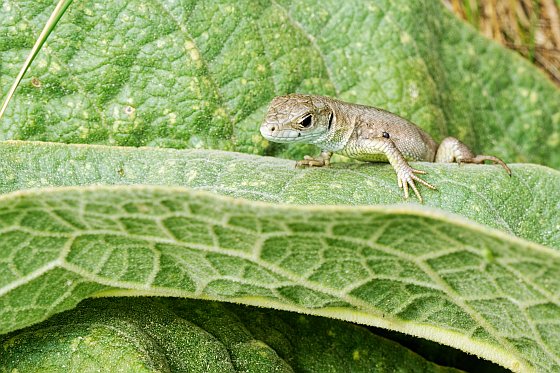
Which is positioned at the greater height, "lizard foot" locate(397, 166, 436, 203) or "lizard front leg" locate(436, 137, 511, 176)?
"lizard foot" locate(397, 166, 436, 203)

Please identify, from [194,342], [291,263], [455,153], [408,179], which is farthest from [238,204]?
[455,153]

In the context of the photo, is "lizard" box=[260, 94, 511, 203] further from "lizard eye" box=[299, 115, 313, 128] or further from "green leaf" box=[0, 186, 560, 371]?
"green leaf" box=[0, 186, 560, 371]

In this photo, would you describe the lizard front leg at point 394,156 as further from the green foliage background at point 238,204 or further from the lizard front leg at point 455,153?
the lizard front leg at point 455,153

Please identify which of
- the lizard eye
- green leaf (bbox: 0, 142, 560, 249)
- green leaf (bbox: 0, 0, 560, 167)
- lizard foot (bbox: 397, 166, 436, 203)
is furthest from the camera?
the lizard eye

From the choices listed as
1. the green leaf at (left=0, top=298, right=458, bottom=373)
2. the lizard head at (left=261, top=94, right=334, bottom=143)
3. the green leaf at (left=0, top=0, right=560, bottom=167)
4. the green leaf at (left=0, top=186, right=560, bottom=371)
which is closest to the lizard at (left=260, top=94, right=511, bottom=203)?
the lizard head at (left=261, top=94, right=334, bottom=143)

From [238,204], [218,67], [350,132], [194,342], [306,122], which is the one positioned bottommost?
[194,342]

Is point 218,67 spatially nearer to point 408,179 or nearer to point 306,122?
point 306,122

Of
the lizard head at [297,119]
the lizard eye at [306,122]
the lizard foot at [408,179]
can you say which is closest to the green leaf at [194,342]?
the lizard foot at [408,179]
